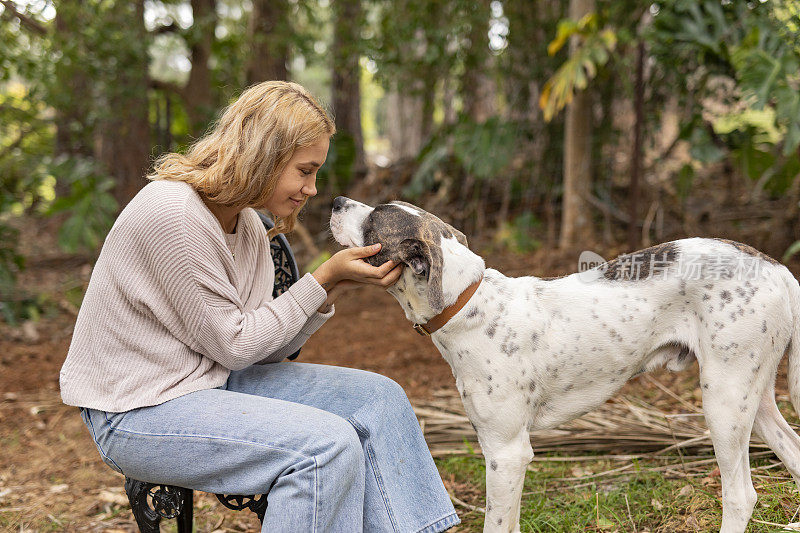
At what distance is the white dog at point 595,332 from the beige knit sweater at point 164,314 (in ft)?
1.53

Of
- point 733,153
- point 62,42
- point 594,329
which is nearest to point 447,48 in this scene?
point 733,153

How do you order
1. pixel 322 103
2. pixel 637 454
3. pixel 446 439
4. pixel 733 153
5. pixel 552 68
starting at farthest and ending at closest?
pixel 552 68 < pixel 733 153 < pixel 446 439 < pixel 637 454 < pixel 322 103

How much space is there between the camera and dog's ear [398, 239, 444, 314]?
2.37m

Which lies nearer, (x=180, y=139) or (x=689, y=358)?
(x=689, y=358)

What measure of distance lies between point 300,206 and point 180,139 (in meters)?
7.07

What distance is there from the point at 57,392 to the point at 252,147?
11.9 ft

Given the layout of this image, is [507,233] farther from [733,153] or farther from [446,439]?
[446,439]

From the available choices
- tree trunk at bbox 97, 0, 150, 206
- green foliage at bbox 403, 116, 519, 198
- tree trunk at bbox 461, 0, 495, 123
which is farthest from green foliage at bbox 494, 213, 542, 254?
tree trunk at bbox 97, 0, 150, 206

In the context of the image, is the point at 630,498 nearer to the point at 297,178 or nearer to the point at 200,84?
the point at 297,178

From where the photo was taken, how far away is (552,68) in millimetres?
7301

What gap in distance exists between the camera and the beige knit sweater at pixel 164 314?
2254mm

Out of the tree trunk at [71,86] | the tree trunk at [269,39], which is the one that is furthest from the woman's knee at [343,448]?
the tree trunk at [269,39]

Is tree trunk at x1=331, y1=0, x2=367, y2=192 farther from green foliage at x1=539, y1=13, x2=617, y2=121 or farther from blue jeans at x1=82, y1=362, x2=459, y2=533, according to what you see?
blue jeans at x1=82, y1=362, x2=459, y2=533

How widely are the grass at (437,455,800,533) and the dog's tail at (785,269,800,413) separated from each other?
0.55m
